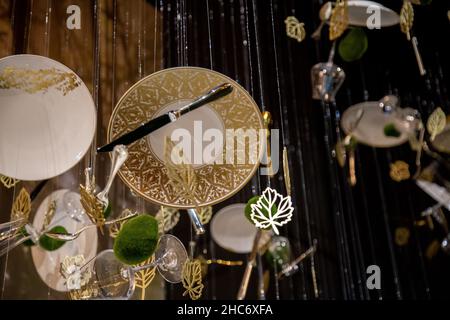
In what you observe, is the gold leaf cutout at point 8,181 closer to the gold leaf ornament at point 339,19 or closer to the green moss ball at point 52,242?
the green moss ball at point 52,242

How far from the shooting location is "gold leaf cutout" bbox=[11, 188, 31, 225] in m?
1.04

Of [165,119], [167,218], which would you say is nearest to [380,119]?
[167,218]

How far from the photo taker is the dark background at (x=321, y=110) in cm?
145

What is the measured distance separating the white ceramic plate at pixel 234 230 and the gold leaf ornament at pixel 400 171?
628mm

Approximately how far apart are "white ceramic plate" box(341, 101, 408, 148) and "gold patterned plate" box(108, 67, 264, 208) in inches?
28.1

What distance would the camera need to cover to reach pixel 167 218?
138 cm

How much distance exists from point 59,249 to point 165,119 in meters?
0.40

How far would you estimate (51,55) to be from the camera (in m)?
1.22

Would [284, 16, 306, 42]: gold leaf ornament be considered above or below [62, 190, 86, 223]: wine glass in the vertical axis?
above

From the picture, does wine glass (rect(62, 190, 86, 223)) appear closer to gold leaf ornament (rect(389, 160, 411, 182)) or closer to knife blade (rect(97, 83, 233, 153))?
knife blade (rect(97, 83, 233, 153))

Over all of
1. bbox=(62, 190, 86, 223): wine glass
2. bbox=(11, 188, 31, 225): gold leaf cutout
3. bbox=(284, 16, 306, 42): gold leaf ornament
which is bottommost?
bbox=(11, 188, 31, 225): gold leaf cutout

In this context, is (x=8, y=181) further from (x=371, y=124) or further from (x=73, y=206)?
(x=371, y=124)

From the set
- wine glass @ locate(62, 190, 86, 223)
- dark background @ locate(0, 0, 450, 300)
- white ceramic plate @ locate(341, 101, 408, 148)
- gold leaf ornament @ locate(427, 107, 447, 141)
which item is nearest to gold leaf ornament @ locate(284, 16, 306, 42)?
dark background @ locate(0, 0, 450, 300)
